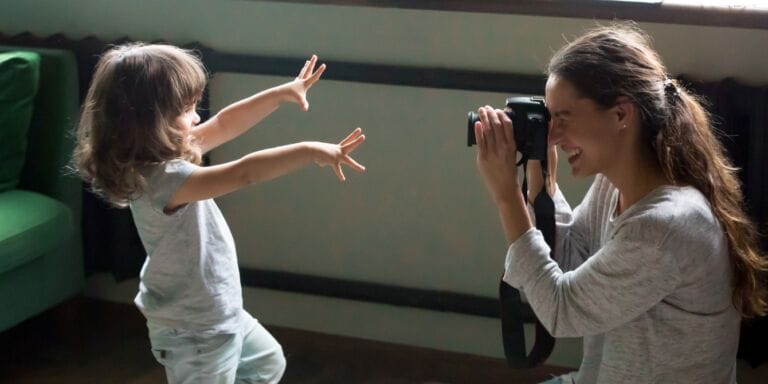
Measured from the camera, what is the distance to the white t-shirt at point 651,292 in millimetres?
1317

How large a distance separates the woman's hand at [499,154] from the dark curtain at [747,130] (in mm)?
817

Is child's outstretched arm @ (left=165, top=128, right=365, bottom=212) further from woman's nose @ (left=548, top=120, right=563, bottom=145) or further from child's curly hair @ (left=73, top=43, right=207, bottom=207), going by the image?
woman's nose @ (left=548, top=120, right=563, bottom=145)

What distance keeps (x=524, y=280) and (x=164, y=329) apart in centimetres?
72

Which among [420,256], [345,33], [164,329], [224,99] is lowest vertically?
[420,256]

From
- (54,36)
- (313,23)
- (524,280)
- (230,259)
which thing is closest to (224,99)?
(313,23)

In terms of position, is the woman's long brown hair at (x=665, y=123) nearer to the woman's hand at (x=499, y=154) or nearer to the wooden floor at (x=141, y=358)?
the woman's hand at (x=499, y=154)

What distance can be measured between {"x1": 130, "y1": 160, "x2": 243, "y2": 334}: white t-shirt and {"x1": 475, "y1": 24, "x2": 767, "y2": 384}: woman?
583 millimetres

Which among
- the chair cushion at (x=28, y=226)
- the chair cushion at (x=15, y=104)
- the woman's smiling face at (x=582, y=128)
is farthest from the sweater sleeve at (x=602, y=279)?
the chair cushion at (x=15, y=104)

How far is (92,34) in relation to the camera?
256cm

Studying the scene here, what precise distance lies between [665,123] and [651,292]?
0.25 meters

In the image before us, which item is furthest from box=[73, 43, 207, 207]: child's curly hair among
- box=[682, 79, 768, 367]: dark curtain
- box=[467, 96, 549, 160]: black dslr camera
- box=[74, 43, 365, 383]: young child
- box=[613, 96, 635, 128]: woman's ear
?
box=[682, 79, 768, 367]: dark curtain

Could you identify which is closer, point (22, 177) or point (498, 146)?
point (498, 146)

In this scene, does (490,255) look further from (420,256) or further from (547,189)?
(547,189)

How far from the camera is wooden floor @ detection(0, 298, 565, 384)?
2412 mm
